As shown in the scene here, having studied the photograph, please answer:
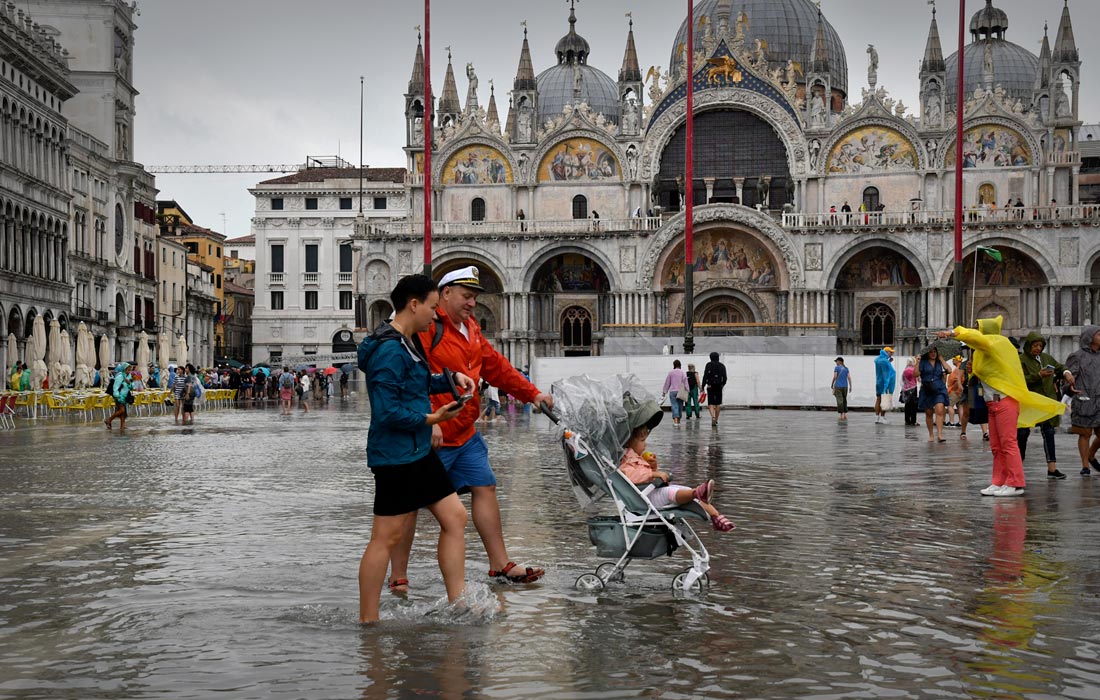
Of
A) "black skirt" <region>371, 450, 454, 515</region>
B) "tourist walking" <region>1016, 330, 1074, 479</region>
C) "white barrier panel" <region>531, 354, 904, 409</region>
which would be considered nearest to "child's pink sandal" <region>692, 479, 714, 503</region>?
"black skirt" <region>371, 450, 454, 515</region>

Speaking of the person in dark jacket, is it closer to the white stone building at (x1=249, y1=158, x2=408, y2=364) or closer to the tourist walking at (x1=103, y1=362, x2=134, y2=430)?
the tourist walking at (x1=103, y1=362, x2=134, y2=430)

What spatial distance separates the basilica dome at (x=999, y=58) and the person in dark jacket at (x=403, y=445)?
60811 millimetres

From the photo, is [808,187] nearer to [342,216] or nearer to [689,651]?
[342,216]

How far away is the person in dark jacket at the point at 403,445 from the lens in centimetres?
640

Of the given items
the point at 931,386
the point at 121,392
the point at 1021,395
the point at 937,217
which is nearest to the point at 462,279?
the point at 1021,395

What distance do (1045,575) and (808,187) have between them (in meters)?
47.7

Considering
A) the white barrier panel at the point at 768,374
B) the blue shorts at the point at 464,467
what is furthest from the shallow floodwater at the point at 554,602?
the white barrier panel at the point at 768,374

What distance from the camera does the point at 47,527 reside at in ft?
33.7

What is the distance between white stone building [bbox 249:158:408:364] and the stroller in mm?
74753

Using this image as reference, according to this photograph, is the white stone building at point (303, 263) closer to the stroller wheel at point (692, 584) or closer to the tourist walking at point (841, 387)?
the tourist walking at point (841, 387)

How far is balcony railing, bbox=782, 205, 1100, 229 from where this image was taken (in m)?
50.3

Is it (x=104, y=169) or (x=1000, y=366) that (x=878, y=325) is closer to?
(x=104, y=169)

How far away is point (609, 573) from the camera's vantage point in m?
7.41

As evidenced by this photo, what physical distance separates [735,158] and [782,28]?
32.4 ft
